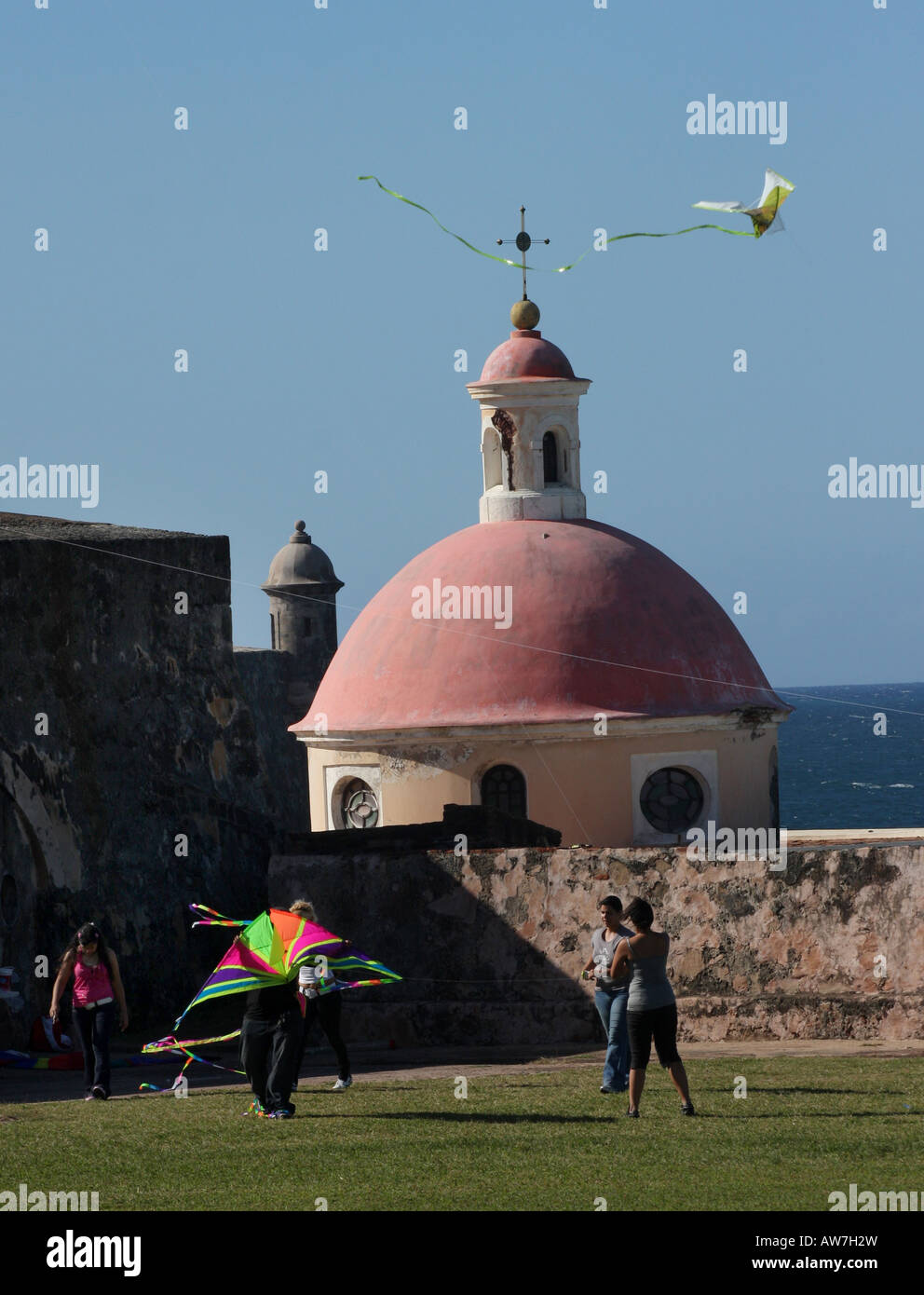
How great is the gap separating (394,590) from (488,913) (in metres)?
11.1

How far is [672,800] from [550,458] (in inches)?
246

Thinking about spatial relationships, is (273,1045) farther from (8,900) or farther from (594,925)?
(8,900)

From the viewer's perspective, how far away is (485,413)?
3066 centimetres

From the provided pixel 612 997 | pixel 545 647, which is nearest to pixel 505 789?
pixel 545 647

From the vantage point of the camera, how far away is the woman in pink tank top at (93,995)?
14.2 m

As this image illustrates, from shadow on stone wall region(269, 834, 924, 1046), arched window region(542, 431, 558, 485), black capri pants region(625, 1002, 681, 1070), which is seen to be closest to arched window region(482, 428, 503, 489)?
arched window region(542, 431, 558, 485)

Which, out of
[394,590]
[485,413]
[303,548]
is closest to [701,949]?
[394,590]

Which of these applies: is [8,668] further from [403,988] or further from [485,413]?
[485,413]

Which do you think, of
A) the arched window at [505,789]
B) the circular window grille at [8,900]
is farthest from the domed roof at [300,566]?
the circular window grille at [8,900]

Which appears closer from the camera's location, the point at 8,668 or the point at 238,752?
the point at 8,668

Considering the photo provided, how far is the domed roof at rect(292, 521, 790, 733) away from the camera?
2650cm

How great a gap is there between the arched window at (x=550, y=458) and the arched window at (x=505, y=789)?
5.65 metres

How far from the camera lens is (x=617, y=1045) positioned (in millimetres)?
13453
